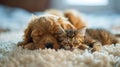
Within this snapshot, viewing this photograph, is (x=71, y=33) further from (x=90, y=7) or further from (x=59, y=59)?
(x=90, y=7)

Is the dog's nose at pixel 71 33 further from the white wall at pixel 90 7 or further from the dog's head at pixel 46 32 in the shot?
the white wall at pixel 90 7

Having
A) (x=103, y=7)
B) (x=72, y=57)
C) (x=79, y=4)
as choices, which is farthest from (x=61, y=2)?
(x=72, y=57)

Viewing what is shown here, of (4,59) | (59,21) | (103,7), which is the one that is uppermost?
(59,21)

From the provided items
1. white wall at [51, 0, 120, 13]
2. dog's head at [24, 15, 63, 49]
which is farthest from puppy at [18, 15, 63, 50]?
white wall at [51, 0, 120, 13]

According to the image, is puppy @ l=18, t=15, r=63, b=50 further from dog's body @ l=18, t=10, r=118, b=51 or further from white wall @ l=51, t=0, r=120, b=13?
white wall @ l=51, t=0, r=120, b=13

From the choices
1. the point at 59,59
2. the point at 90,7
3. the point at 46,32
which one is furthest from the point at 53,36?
the point at 90,7

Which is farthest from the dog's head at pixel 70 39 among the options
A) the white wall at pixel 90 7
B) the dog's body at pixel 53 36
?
the white wall at pixel 90 7

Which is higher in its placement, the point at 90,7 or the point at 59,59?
the point at 59,59

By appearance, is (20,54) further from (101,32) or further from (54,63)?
(101,32)
